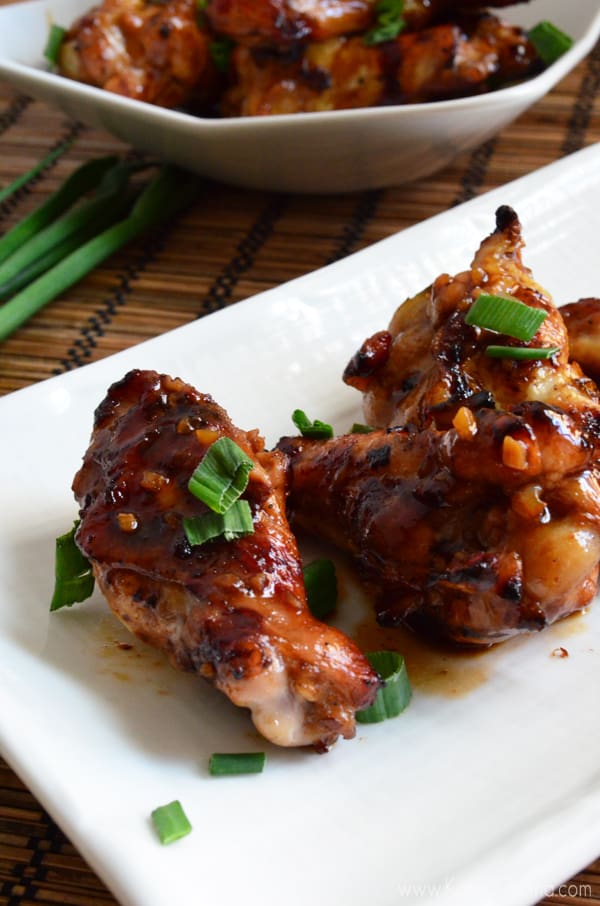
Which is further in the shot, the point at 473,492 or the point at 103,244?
the point at 103,244

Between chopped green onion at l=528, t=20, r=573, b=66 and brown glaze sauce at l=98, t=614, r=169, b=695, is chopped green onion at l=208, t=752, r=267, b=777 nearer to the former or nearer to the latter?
brown glaze sauce at l=98, t=614, r=169, b=695

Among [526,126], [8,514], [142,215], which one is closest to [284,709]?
[8,514]

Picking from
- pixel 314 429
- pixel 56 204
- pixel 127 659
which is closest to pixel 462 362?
pixel 314 429

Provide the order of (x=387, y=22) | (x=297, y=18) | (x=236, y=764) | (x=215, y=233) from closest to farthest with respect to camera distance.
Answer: (x=236, y=764) → (x=297, y=18) → (x=387, y=22) → (x=215, y=233)

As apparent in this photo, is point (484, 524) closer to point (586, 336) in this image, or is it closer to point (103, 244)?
point (586, 336)

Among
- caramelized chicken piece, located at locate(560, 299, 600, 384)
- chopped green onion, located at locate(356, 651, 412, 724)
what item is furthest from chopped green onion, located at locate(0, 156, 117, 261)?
chopped green onion, located at locate(356, 651, 412, 724)

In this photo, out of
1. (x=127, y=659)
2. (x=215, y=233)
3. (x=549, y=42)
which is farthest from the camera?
(x=215, y=233)
